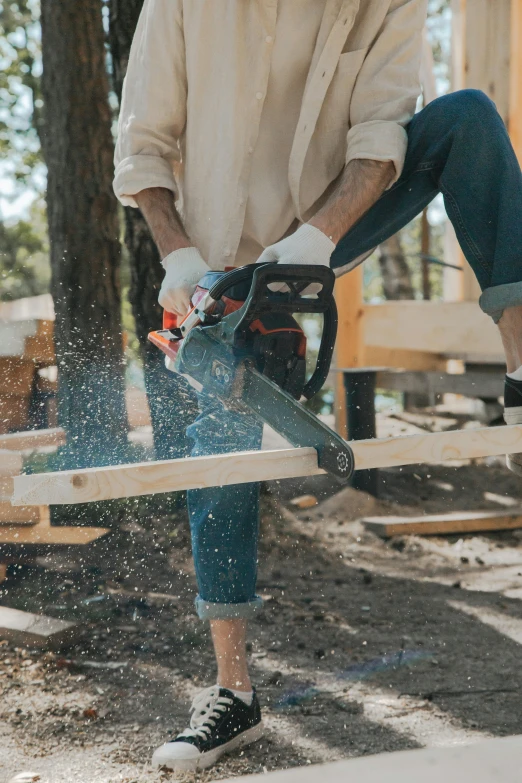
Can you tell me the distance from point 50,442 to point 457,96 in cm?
221

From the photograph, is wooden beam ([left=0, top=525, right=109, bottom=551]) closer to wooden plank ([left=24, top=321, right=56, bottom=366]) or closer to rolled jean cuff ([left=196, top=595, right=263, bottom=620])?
wooden plank ([left=24, top=321, right=56, bottom=366])

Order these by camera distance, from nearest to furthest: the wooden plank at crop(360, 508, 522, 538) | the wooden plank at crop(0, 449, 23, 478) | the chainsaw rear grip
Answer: the chainsaw rear grip, the wooden plank at crop(0, 449, 23, 478), the wooden plank at crop(360, 508, 522, 538)

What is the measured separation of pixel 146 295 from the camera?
3.78 metres

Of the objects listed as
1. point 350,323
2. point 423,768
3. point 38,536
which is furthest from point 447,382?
point 423,768

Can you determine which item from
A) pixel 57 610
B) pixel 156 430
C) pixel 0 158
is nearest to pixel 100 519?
pixel 156 430

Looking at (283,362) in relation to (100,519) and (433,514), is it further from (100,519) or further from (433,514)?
(433,514)

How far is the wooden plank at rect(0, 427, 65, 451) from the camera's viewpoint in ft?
10.6

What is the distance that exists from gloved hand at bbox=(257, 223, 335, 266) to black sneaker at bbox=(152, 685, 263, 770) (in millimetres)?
1086

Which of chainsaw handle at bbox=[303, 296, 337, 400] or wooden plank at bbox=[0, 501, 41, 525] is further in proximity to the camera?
wooden plank at bbox=[0, 501, 41, 525]

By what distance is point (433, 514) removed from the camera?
410 centimetres

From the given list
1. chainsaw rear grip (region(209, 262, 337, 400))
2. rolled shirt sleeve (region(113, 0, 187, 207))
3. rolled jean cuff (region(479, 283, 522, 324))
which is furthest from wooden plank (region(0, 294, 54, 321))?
rolled jean cuff (region(479, 283, 522, 324))

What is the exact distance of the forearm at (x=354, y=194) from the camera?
189 cm

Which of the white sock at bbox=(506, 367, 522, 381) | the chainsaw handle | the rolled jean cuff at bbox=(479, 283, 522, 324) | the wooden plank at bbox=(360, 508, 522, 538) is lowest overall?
the wooden plank at bbox=(360, 508, 522, 538)

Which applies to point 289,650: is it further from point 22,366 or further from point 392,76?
point 22,366
